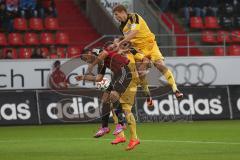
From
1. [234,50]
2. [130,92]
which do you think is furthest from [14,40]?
[130,92]

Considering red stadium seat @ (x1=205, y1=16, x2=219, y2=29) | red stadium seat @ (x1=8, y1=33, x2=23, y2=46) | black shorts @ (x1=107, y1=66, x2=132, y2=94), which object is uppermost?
red stadium seat @ (x1=205, y1=16, x2=219, y2=29)

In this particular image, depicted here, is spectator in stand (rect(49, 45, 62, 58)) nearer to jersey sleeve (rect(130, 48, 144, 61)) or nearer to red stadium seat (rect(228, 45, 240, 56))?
red stadium seat (rect(228, 45, 240, 56))

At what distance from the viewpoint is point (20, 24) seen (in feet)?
103

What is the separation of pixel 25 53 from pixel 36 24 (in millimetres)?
2072

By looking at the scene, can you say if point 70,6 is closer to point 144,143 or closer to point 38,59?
point 38,59

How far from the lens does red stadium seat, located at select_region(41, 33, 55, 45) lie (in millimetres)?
30891

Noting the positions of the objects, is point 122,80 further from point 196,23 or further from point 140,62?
point 196,23

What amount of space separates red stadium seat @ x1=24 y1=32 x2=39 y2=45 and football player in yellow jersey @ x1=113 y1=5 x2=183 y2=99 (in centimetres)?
1261

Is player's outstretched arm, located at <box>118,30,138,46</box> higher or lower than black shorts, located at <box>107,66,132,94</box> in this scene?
higher

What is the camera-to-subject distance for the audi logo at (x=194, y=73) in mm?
29219

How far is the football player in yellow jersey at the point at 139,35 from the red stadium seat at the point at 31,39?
12.6 metres

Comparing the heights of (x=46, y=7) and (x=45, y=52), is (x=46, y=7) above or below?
above

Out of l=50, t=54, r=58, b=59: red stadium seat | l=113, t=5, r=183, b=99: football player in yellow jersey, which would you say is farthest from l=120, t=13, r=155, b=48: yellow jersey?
l=50, t=54, r=58, b=59: red stadium seat

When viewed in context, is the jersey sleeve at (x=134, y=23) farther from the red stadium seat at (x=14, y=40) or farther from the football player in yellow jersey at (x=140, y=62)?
the red stadium seat at (x=14, y=40)
